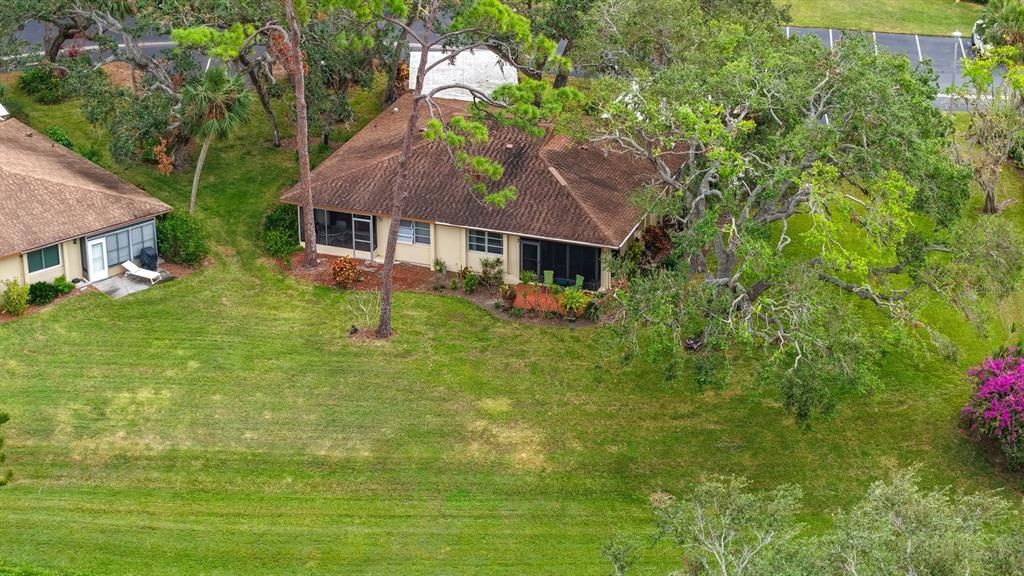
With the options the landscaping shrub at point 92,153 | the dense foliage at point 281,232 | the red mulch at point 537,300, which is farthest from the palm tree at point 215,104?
the red mulch at point 537,300

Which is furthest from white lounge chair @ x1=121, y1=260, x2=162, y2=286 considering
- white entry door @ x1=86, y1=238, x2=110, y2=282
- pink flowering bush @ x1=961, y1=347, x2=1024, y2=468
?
pink flowering bush @ x1=961, y1=347, x2=1024, y2=468

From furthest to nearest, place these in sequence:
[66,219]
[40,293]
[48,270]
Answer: [66,219], [48,270], [40,293]

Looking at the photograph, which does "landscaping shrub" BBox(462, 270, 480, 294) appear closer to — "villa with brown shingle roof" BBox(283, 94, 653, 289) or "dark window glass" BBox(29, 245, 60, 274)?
"villa with brown shingle roof" BBox(283, 94, 653, 289)

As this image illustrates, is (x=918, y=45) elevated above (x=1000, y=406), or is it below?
above

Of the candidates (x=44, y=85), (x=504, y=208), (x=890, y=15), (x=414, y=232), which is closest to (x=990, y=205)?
(x=504, y=208)

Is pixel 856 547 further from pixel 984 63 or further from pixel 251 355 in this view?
pixel 984 63

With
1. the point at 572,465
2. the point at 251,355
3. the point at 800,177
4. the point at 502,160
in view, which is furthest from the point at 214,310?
the point at 800,177

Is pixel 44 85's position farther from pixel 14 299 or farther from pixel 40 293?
pixel 14 299

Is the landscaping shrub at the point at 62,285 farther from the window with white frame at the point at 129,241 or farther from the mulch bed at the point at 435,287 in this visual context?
the mulch bed at the point at 435,287
